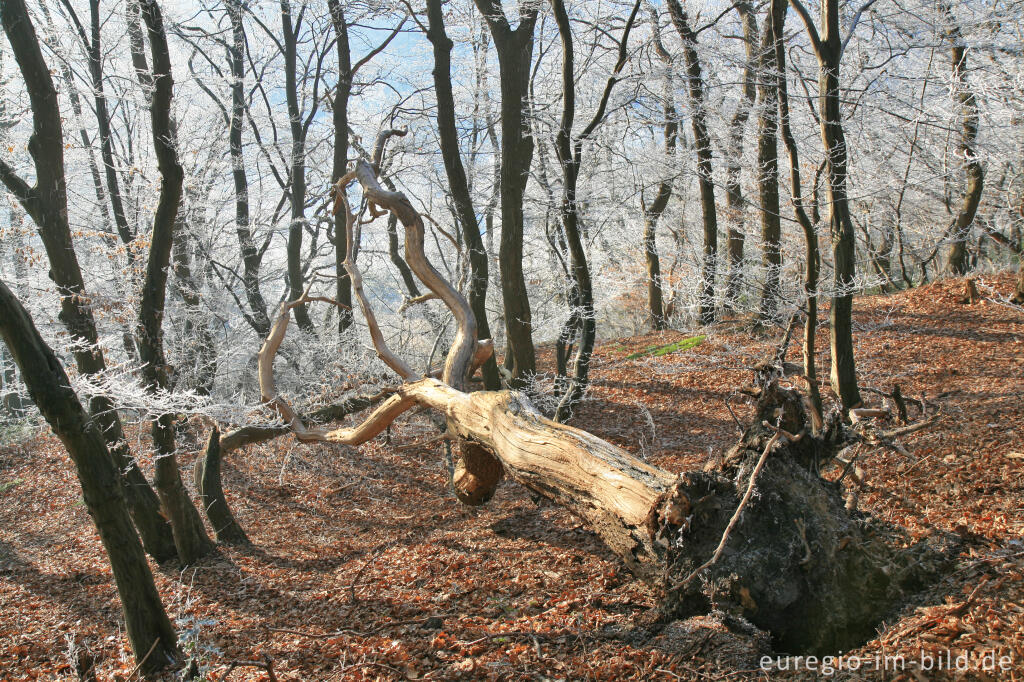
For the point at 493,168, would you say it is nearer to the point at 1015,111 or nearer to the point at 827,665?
the point at 1015,111

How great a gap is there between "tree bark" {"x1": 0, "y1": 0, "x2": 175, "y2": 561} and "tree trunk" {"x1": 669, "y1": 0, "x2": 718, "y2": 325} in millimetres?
6228

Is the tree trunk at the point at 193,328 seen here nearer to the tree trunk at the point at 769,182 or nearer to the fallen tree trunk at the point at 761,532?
the fallen tree trunk at the point at 761,532

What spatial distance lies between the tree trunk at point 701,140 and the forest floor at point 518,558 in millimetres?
1062

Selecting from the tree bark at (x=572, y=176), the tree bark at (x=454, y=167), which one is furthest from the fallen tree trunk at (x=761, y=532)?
the tree bark at (x=454, y=167)

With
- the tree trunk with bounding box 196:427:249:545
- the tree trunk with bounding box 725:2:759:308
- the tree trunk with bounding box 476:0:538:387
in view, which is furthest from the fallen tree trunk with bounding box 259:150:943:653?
the tree trunk with bounding box 725:2:759:308

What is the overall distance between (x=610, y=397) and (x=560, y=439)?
18.3 feet

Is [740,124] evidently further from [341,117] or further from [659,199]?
[341,117]

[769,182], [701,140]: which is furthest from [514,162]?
[769,182]

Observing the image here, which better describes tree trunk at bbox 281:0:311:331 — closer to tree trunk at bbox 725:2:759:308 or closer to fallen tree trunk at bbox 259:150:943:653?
tree trunk at bbox 725:2:759:308

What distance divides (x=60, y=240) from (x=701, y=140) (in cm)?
835

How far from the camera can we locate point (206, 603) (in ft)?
16.5

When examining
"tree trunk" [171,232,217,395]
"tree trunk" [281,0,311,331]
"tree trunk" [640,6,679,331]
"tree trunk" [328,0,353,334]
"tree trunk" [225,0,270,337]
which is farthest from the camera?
"tree trunk" [281,0,311,331]

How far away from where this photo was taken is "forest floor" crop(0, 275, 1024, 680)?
9.07ft

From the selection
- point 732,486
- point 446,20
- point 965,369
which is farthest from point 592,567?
point 446,20
